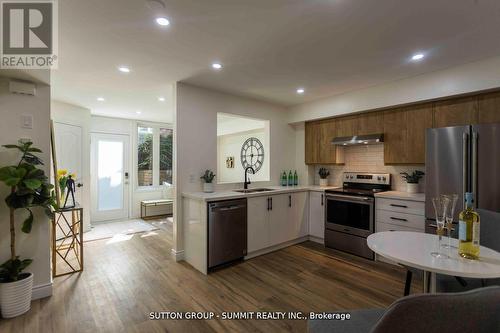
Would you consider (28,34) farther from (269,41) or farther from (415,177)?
(415,177)

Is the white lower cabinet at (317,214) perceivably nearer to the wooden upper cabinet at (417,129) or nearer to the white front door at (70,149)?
the wooden upper cabinet at (417,129)

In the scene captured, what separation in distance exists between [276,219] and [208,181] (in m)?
1.25

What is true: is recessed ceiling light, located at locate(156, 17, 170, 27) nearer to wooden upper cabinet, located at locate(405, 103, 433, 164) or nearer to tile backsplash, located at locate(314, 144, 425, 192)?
wooden upper cabinet, located at locate(405, 103, 433, 164)

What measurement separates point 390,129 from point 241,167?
3931 millimetres

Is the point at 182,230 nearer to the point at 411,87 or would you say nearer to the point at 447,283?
the point at 447,283

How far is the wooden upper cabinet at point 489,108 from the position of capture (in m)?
2.73

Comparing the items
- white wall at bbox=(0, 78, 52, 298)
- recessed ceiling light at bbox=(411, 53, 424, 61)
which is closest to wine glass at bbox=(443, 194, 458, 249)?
recessed ceiling light at bbox=(411, 53, 424, 61)

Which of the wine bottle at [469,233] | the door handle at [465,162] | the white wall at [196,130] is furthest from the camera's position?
the white wall at [196,130]

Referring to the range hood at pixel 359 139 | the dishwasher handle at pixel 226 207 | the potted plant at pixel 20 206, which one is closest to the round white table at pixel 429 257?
the dishwasher handle at pixel 226 207

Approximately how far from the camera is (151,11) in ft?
5.99

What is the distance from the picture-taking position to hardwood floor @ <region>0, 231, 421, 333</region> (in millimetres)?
2072

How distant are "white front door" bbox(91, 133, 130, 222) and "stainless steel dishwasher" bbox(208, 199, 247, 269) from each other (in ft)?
12.9

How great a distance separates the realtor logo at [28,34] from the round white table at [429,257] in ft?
9.39

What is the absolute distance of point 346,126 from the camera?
4121 mm
